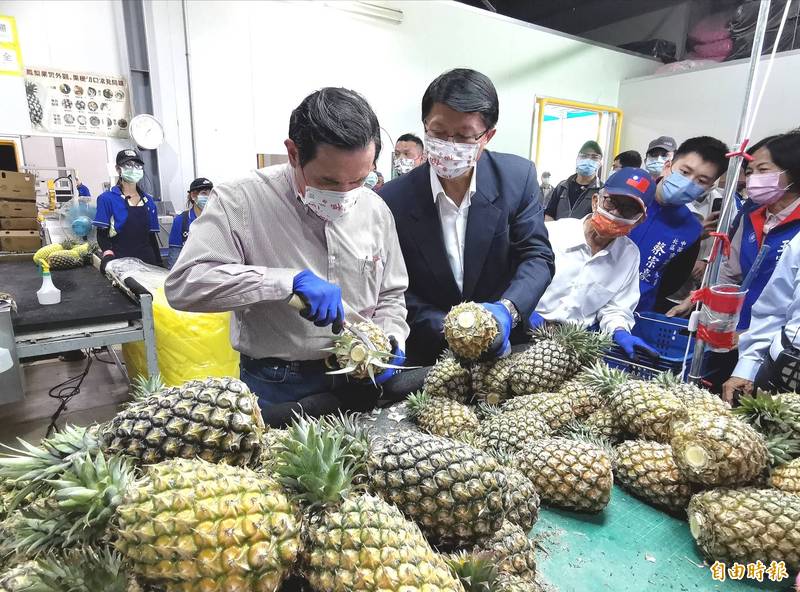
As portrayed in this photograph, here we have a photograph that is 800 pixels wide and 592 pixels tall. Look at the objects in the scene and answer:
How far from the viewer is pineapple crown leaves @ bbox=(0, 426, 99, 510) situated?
907 mm

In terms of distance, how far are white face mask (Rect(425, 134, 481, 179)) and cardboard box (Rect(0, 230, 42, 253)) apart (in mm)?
6307

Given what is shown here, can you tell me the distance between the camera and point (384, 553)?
31.7 inches

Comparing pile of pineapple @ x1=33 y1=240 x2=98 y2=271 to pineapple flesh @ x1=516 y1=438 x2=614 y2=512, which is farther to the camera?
pile of pineapple @ x1=33 y1=240 x2=98 y2=271

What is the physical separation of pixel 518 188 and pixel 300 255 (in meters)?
1.35

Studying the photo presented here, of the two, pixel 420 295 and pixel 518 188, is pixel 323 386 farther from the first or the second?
pixel 518 188

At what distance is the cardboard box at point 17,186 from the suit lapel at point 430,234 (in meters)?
5.97

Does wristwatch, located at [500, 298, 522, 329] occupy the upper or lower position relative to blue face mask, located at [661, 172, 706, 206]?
lower

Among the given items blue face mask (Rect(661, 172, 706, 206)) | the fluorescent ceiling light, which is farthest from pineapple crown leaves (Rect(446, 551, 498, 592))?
the fluorescent ceiling light

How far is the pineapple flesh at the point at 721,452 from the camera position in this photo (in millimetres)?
1432

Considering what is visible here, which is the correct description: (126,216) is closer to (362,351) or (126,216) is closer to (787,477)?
(362,351)

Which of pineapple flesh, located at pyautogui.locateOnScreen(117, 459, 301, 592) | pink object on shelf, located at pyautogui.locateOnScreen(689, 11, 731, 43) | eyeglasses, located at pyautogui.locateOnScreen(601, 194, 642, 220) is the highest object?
pink object on shelf, located at pyautogui.locateOnScreen(689, 11, 731, 43)

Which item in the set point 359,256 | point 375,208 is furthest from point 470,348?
point 375,208

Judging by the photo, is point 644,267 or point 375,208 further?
point 644,267

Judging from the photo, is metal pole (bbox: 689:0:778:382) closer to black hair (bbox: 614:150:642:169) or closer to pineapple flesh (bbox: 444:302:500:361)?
pineapple flesh (bbox: 444:302:500:361)
